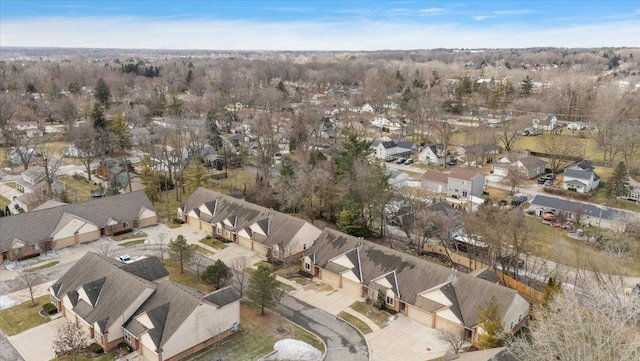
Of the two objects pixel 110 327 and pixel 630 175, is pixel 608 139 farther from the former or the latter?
pixel 110 327

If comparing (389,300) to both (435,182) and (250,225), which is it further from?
(435,182)

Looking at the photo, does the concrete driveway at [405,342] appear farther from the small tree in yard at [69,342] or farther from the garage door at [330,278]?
the small tree in yard at [69,342]

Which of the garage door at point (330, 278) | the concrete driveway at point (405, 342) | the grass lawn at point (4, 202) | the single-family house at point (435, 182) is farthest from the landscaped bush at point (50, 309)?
the single-family house at point (435, 182)

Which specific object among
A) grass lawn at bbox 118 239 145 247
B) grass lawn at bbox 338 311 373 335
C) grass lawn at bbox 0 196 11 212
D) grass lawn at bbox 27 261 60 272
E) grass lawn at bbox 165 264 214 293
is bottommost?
grass lawn at bbox 165 264 214 293

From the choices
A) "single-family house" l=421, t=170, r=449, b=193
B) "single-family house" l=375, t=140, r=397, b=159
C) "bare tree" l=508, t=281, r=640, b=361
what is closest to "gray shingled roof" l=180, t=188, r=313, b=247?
"bare tree" l=508, t=281, r=640, b=361

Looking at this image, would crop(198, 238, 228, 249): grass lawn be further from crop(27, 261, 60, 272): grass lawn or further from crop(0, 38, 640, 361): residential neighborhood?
crop(27, 261, 60, 272): grass lawn

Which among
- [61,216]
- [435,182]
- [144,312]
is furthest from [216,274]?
[435,182]

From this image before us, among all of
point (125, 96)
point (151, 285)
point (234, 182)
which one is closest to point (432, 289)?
point (151, 285)
